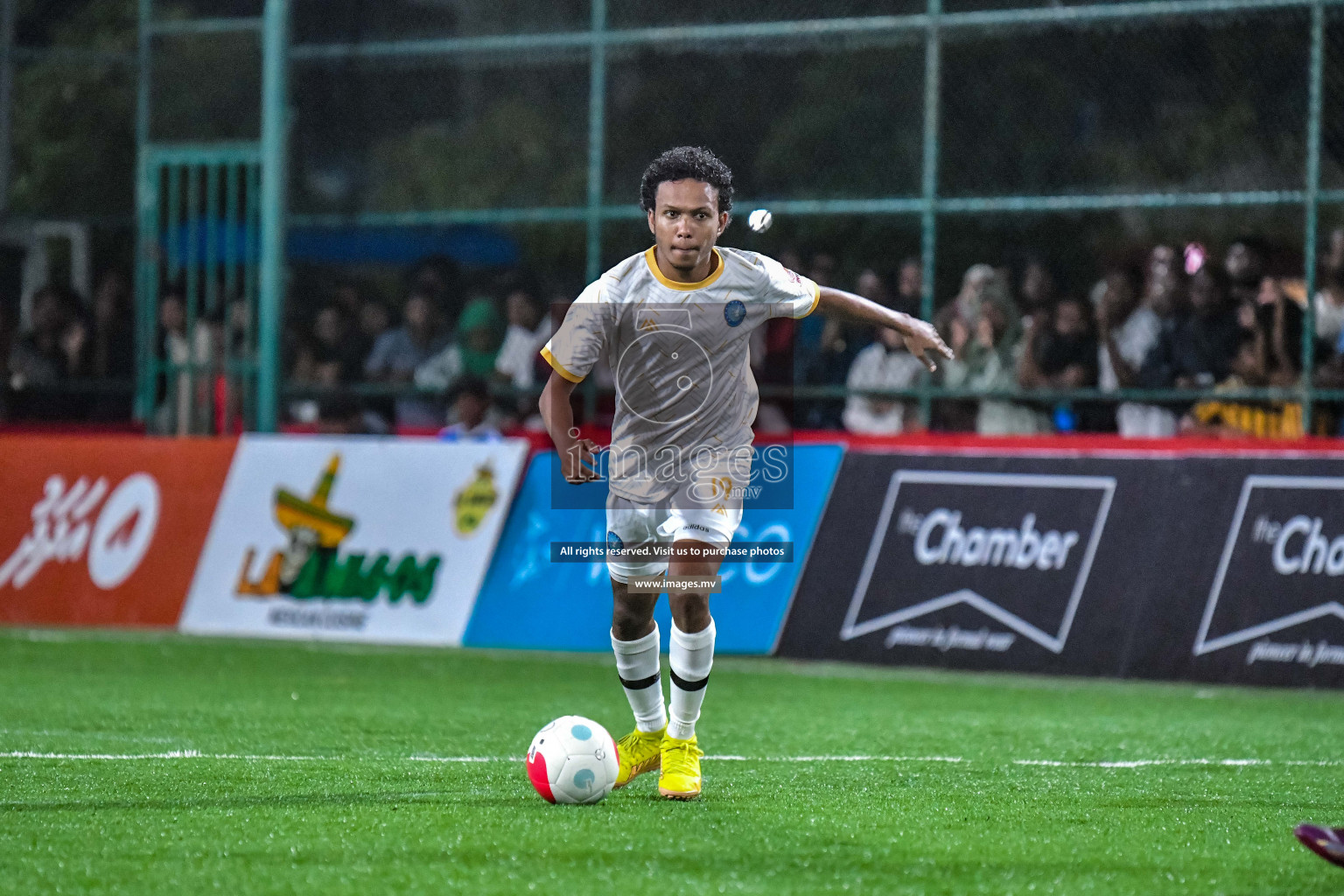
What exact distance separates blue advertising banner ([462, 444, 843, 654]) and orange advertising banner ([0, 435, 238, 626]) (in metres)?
2.30

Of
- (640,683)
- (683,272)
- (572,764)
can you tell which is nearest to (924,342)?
(683,272)

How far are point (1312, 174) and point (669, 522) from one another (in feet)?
24.0

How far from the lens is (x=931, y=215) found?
540 inches

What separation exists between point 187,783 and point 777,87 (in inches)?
451

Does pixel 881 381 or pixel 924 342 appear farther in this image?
pixel 881 381

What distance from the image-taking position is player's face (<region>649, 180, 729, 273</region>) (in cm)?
683

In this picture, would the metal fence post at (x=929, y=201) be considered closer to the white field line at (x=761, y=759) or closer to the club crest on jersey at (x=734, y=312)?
the white field line at (x=761, y=759)

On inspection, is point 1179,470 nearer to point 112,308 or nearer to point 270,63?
point 270,63

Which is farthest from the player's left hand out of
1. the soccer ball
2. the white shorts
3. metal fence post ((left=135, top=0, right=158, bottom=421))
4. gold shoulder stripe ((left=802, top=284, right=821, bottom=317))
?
metal fence post ((left=135, top=0, right=158, bottom=421))

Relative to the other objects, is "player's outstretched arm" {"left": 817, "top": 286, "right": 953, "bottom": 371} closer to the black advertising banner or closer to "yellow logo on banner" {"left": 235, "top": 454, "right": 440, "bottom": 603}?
the black advertising banner

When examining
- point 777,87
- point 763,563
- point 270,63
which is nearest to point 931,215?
point 763,563

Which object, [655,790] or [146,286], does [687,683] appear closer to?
[655,790]

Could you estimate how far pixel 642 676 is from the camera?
7.08 metres

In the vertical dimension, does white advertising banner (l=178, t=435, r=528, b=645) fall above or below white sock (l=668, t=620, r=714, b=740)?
below
